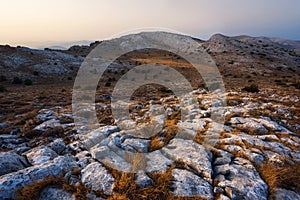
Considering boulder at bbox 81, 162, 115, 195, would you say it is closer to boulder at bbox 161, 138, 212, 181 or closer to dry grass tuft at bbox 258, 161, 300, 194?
boulder at bbox 161, 138, 212, 181

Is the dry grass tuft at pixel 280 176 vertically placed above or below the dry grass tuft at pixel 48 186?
below

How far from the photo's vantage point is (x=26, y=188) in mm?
3979

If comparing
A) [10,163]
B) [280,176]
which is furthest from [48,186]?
[280,176]

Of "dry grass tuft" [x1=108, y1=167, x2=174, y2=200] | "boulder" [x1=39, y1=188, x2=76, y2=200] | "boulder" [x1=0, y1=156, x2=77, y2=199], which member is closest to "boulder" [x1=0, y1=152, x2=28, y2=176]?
"boulder" [x1=0, y1=156, x2=77, y2=199]

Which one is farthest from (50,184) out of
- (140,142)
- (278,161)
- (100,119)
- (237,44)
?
(237,44)

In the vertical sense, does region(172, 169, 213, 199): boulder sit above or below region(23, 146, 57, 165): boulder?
below

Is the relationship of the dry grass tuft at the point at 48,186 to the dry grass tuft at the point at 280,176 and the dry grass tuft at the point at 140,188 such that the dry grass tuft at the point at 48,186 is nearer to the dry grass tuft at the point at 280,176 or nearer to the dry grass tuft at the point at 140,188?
the dry grass tuft at the point at 140,188

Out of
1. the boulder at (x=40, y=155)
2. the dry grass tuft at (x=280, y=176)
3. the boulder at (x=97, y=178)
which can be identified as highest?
the boulder at (x=97, y=178)

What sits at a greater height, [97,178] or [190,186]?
[97,178]

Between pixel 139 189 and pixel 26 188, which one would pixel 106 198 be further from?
pixel 26 188

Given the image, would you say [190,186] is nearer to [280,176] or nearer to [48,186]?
[280,176]

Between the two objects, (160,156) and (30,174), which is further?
(160,156)

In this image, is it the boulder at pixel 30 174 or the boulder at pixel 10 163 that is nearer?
the boulder at pixel 30 174

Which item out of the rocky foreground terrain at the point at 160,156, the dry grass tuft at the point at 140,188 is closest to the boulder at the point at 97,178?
the rocky foreground terrain at the point at 160,156
